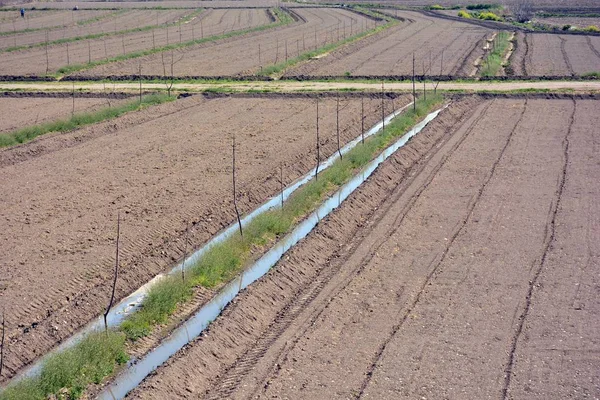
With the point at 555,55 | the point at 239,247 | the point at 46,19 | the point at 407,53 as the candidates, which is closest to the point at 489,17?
the point at 555,55

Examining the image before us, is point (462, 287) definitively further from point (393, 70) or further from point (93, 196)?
point (393, 70)

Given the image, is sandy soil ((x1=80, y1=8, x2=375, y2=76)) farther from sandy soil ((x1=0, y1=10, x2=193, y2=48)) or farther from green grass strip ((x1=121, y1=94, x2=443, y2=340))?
green grass strip ((x1=121, y1=94, x2=443, y2=340))

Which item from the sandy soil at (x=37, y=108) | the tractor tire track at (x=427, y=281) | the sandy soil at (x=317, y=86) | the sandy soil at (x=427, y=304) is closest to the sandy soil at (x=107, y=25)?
the sandy soil at (x=317, y=86)

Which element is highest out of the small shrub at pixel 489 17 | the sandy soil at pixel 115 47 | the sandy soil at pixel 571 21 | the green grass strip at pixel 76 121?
the green grass strip at pixel 76 121

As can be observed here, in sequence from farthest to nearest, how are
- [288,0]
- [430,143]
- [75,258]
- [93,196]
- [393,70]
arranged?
[288,0] < [393,70] < [430,143] < [93,196] < [75,258]

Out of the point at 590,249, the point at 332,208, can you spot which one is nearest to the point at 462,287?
the point at 590,249

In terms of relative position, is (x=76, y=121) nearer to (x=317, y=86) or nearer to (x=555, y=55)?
(x=317, y=86)

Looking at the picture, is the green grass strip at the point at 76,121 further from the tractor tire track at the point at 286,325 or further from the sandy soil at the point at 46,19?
the sandy soil at the point at 46,19
